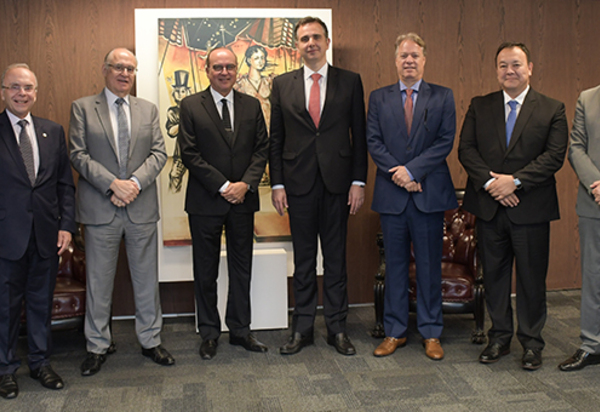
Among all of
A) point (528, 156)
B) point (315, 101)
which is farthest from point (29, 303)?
point (528, 156)

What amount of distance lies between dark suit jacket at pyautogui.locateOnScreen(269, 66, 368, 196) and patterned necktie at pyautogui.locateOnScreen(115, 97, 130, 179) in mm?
961

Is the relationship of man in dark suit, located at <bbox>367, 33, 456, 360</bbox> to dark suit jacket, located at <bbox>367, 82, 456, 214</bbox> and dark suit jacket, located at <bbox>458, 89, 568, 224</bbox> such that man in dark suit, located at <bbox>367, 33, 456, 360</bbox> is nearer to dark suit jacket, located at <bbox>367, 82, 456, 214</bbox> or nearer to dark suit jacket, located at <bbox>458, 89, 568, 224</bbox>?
dark suit jacket, located at <bbox>367, 82, 456, 214</bbox>

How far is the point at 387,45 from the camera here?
501 cm

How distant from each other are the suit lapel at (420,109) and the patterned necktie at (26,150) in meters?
2.33

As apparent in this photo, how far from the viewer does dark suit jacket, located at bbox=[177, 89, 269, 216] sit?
3826 millimetres

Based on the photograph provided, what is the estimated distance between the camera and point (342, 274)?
157 inches

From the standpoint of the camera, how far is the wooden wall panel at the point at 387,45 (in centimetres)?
466

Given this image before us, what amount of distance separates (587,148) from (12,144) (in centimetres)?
347

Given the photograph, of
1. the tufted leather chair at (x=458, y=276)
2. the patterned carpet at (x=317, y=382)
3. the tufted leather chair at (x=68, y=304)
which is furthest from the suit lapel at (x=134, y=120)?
the tufted leather chair at (x=458, y=276)

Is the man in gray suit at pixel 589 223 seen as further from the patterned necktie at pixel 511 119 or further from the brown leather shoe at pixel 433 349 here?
the brown leather shoe at pixel 433 349

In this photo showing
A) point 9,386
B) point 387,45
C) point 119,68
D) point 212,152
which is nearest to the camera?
point 9,386

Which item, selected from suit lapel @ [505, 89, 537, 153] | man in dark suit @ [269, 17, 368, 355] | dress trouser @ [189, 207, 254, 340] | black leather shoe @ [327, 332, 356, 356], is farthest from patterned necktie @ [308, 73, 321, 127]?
black leather shoe @ [327, 332, 356, 356]

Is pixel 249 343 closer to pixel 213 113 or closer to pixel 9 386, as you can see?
pixel 9 386

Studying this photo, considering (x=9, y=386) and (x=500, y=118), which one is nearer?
(x=9, y=386)
